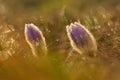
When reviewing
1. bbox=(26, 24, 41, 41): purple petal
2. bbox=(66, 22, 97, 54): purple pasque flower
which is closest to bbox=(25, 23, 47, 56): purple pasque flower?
bbox=(26, 24, 41, 41): purple petal

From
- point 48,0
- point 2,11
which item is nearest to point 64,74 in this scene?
point 48,0

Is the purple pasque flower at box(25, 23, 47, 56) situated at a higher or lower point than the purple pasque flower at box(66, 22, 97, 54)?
higher

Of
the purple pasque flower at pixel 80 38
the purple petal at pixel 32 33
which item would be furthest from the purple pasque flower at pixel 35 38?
the purple pasque flower at pixel 80 38

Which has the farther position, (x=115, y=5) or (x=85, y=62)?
(x=115, y=5)

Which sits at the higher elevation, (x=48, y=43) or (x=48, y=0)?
(x=48, y=0)

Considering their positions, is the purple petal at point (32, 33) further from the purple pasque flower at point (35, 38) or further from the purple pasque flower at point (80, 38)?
the purple pasque flower at point (80, 38)

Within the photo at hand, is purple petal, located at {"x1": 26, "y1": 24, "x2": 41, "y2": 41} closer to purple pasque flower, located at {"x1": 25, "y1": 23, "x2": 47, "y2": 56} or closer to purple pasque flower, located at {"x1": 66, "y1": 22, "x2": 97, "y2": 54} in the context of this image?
purple pasque flower, located at {"x1": 25, "y1": 23, "x2": 47, "y2": 56}

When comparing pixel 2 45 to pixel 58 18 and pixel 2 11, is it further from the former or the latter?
pixel 2 11

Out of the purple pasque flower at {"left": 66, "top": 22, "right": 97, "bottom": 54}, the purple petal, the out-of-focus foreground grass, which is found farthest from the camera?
the purple petal
